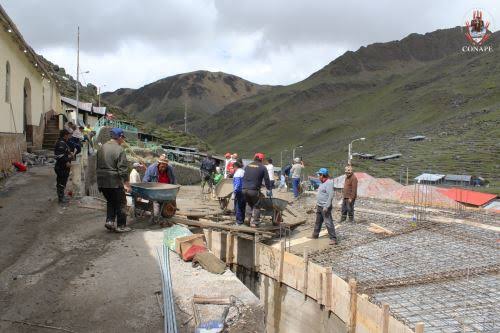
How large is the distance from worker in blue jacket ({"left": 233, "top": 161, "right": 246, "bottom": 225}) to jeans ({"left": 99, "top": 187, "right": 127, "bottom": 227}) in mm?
3343

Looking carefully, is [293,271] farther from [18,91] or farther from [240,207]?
[18,91]

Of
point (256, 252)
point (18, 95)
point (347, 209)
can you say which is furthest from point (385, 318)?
point (18, 95)

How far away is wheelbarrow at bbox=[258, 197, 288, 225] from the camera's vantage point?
1069 centimetres

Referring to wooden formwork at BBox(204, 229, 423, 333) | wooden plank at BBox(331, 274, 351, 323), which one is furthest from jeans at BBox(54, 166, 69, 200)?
wooden plank at BBox(331, 274, 351, 323)

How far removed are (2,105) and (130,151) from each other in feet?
27.0

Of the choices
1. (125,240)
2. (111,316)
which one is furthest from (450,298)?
(111,316)

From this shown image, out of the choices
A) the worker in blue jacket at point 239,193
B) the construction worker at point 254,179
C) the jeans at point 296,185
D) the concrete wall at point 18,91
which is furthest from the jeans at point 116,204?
the jeans at point 296,185

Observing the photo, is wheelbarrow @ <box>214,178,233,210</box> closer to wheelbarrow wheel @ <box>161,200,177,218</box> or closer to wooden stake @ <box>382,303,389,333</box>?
wheelbarrow wheel @ <box>161,200,177,218</box>

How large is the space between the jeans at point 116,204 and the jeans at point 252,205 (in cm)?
305

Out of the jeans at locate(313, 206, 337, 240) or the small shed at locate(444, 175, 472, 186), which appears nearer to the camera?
the jeans at locate(313, 206, 337, 240)

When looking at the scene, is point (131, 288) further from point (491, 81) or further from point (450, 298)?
point (491, 81)

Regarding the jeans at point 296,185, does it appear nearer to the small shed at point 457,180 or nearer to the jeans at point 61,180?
the jeans at point 61,180

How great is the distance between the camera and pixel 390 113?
312ft

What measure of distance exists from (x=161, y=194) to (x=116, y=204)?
3.27 feet
